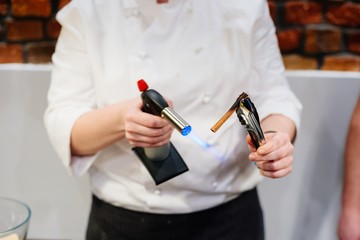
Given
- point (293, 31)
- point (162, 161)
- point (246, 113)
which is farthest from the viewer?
point (293, 31)

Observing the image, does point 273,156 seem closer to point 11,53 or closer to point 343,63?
point 343,63

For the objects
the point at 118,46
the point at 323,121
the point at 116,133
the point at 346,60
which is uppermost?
the point at 118,46

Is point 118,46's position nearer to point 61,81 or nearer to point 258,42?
point 61,81

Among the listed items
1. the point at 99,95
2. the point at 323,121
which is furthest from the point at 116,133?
the point at 323,121

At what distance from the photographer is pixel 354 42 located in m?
1.24

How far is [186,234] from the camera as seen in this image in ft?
3.10

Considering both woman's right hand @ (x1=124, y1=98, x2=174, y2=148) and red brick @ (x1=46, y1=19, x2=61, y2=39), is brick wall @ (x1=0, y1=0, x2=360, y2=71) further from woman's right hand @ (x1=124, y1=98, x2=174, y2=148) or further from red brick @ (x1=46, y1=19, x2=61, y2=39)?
woman's right hand @ (x1=124, y1=98, x2=174, y2=148)

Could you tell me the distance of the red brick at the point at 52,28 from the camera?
46.9 inches

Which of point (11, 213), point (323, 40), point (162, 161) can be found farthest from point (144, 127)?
point (323, 40)

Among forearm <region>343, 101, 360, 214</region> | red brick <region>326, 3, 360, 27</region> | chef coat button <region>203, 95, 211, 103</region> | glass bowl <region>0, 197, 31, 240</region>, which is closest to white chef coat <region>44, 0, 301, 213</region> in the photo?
chef coat button <region>203, 95, 211, 103</region>

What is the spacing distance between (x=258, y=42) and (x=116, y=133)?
32 cm

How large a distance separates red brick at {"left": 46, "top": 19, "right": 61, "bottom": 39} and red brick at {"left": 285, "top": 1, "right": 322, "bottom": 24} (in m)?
0.57

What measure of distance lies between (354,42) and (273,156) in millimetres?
662

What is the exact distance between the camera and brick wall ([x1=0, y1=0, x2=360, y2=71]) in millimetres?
1176
